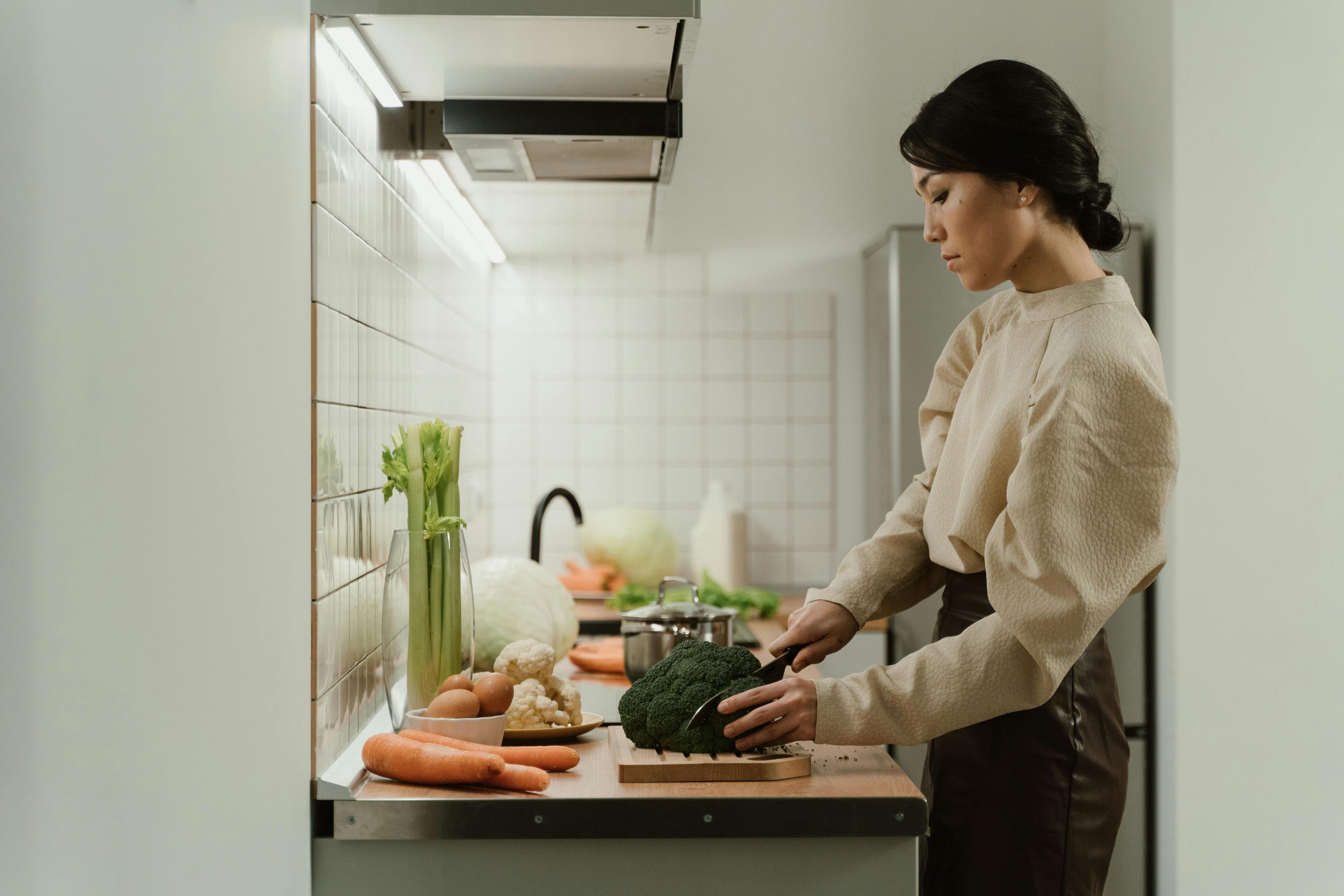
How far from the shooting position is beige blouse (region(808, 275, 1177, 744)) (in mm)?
986

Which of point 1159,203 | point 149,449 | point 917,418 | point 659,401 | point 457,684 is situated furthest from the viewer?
point 659,401

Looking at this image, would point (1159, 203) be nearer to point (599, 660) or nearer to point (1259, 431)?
point (1259, 431)

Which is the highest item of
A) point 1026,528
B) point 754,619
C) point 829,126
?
point 829,126

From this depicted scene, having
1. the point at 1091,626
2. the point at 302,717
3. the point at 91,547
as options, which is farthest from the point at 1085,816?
the point at 91,547

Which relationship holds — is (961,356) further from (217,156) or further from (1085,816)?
(217,156)

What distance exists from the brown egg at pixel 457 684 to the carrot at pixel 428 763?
0.09 metres

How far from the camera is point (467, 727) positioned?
116 centimetres

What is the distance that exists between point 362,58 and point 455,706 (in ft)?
2.50

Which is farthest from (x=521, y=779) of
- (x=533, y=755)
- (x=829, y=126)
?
(x=829, y=126)

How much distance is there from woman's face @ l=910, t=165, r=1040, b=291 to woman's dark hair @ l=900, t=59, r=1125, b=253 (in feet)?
0.04

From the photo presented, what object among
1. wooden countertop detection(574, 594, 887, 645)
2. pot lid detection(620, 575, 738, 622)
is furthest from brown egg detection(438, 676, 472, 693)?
wooden countertop detection(574, 594, 887, 645)

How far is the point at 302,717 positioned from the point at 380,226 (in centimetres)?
68

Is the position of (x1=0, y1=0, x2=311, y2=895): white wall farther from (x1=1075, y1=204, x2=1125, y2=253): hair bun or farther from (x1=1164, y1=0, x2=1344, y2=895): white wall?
(x1=1164, y1=0, x2=1344, y2=895): white wall

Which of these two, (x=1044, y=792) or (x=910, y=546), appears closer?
(x=1044, y=792)
